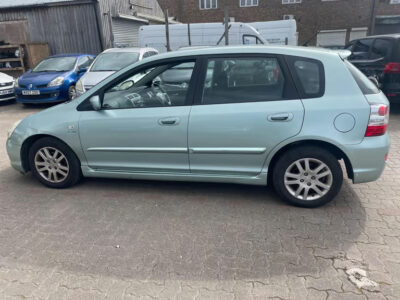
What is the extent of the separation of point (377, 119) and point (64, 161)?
352 centimetres

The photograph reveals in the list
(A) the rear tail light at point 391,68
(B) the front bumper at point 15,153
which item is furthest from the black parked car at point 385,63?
(B) the front bumper at point 15,153

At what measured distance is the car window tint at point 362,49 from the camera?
7992mm

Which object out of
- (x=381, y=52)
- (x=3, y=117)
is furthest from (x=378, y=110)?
(x=3, y=117)

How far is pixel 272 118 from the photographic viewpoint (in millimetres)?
3107

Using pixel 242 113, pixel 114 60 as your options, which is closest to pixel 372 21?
pixel 114 60

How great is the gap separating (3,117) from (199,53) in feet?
24.7

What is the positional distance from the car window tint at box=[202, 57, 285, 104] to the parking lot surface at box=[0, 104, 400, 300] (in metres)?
1.17

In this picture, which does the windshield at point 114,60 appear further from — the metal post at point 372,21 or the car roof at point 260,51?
the metal post at point 372,21

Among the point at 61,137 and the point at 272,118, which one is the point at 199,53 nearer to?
the point at 272,118

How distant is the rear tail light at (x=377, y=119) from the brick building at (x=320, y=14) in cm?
2386

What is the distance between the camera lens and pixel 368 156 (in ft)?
10.0

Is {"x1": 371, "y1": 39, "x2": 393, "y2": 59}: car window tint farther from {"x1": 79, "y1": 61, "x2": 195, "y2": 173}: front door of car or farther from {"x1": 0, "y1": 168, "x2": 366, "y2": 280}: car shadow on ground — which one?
{"x1": 79, "y1": 61, "x2": 195, "y2": 173}: front door of car

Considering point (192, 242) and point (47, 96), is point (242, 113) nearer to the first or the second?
point (192, 242)

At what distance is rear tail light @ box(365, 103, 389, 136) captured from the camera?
117 inches
